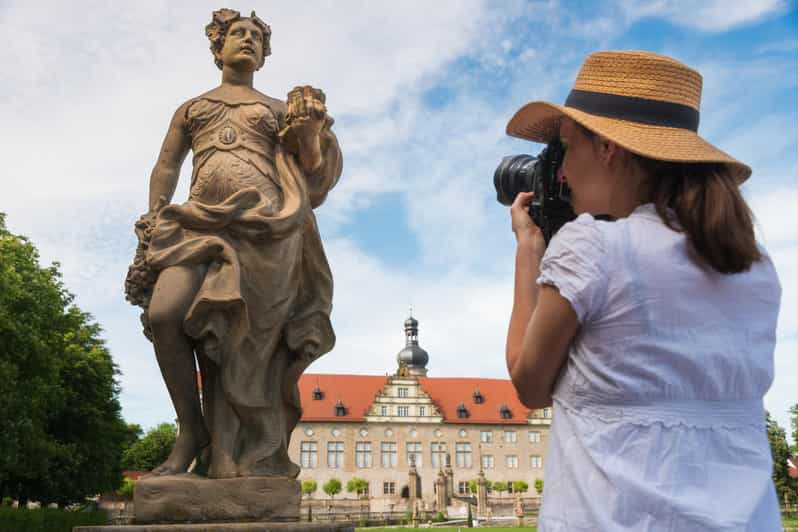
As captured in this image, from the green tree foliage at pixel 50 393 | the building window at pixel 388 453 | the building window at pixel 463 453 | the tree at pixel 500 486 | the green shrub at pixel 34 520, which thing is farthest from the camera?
the building window at pixel 463 453

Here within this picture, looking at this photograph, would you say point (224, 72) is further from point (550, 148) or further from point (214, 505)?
point (550, 148)

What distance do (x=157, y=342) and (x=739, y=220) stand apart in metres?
3.17

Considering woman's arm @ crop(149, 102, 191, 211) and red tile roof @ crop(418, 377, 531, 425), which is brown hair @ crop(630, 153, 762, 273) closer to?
woman's arm @ crop(149, 102, 191, 211)

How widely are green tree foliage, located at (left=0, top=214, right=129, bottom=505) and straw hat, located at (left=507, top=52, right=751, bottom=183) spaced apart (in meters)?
19.5

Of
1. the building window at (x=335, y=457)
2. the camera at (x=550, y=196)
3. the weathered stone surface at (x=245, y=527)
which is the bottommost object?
the weathered stone surface at (x=245, y=527)

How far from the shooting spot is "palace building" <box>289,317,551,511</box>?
62625 millimetres

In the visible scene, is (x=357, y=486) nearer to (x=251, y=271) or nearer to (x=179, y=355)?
(x=179, y=355)

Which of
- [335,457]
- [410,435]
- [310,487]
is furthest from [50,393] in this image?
[410,435]

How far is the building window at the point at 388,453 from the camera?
2498 inches

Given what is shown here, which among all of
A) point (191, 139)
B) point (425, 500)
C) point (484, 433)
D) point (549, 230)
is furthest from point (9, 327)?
point (484, 433)

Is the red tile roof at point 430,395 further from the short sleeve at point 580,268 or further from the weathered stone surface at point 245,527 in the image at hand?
the short sleeve at point 580,268

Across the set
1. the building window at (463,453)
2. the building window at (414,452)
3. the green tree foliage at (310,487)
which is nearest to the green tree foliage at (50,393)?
the green tree foliage at (310,487)

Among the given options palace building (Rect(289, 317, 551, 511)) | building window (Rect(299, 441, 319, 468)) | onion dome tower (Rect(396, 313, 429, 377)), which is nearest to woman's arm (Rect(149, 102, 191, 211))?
palace building (Rect(289, 317, 551, 511))

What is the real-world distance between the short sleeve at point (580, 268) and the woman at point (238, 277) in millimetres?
2695
